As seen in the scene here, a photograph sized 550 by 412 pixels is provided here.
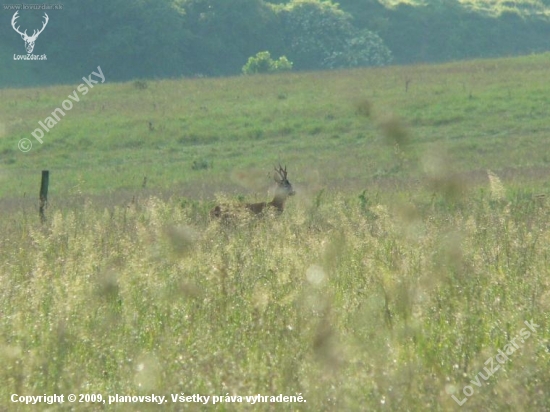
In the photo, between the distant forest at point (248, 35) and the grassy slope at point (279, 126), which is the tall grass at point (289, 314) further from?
the distant forest at point (248, 35)

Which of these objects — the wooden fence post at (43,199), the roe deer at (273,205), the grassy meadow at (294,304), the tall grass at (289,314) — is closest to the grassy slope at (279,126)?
the roe deer at (273,205)

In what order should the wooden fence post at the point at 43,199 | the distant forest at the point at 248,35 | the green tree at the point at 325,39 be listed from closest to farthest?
the wooden fence post at the point at 43,199 < the distant forest at the point at 248,35 < the green tree at the point at 325,39

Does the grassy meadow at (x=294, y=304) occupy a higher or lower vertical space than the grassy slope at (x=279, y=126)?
higher

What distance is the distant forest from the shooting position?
6309 cm

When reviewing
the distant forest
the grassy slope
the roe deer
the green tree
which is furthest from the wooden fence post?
the green tree

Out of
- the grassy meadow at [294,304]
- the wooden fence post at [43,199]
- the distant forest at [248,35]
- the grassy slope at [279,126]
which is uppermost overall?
the grassy meadow at [294,304]

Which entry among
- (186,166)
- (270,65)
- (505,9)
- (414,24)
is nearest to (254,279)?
(186,166)

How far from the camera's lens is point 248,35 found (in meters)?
71.1

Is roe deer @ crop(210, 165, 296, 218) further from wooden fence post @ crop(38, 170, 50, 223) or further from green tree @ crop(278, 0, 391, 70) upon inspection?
green tree @ crop(278, 0, 391, 70)

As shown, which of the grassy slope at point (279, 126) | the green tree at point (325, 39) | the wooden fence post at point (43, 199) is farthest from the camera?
the green tree at point (325, 39)

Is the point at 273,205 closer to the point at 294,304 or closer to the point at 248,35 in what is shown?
the point at 294,304

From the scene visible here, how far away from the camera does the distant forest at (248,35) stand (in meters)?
63.1

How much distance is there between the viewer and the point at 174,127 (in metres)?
27.0

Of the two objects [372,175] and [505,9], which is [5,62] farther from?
[372,175]
